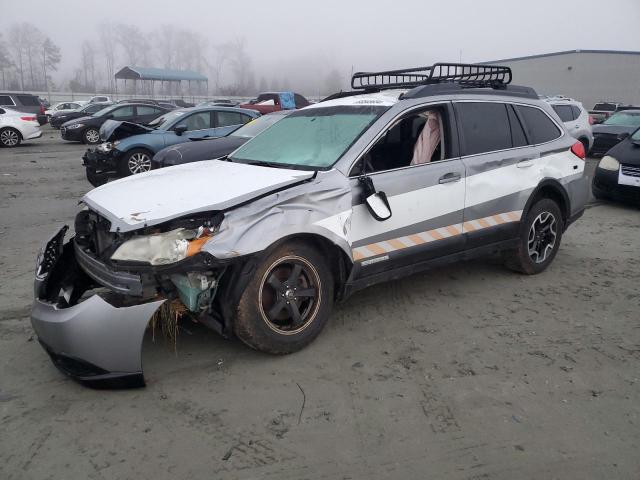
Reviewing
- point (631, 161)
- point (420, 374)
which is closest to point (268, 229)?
point (420, 374)

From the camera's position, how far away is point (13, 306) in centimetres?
436

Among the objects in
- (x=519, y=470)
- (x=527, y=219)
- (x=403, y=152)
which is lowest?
(x=519, y=470)

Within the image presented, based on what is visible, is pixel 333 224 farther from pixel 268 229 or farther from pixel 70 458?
pixel 70 458

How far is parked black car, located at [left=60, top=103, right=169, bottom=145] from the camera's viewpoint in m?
18.8

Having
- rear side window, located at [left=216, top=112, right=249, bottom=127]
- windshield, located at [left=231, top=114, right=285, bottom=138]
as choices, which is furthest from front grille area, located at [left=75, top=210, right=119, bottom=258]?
rear side window, located at [left=216, top=112, right=249, bottom=127]

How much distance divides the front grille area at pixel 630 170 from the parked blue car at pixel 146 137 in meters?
7.31

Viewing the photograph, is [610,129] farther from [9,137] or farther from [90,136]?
[9,137]

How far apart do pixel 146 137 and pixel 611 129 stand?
12958mm

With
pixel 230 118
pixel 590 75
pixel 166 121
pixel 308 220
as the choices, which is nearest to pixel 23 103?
pixel 166 121

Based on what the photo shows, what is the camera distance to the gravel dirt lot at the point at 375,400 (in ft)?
8.27

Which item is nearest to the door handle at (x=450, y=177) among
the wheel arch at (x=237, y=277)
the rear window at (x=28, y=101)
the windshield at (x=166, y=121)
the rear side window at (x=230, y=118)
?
the wheel arch at (x=237, y=277)

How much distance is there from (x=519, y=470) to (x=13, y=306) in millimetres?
4085

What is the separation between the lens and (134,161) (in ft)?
35.0

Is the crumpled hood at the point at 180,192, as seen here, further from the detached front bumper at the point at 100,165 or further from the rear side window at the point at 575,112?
the rear side window at the point at 575,112
